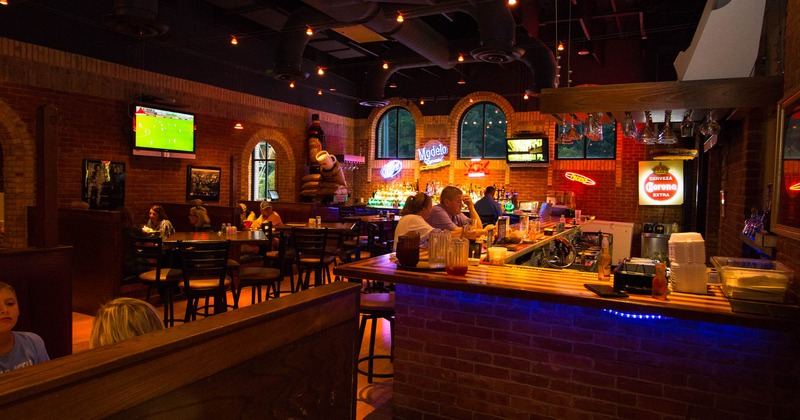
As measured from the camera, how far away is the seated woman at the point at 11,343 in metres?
2.19

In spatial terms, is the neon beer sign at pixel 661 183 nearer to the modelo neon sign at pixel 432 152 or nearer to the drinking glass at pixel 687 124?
the modelo neon sign at pixel 432 152

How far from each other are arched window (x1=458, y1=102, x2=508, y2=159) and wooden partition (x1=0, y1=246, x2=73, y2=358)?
10.6 meters

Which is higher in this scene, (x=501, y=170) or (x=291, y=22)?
(x=291, y=22)

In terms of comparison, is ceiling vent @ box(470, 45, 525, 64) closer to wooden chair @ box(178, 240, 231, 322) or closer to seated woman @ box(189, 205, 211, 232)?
seated woman @ box(189, 205, 211, 232)

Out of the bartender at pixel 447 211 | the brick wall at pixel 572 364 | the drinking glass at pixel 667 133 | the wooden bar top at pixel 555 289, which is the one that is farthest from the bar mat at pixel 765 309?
the bartender at pixel 447 211

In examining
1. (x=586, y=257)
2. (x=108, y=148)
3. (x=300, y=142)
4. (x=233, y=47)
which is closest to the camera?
(x=586, y=257)

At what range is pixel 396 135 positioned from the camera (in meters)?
14.5

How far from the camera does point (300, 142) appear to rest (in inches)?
500

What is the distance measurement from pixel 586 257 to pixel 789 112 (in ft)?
9.50

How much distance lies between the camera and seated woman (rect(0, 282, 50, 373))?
86.3 inches

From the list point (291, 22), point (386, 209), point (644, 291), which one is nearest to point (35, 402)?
point (644, 291)

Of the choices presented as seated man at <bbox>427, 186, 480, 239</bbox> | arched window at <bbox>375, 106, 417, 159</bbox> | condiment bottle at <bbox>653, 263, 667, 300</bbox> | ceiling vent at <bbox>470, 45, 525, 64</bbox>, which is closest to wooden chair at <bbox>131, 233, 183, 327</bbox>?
seated man at <bbox>427, 186, 480, 239</bbox>

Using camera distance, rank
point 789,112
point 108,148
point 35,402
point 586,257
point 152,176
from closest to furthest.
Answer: point 35,402 → point 789,112 → point 586,257 → point 108,148 → point 152,176

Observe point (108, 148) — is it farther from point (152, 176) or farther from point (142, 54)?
point (142, 54)
